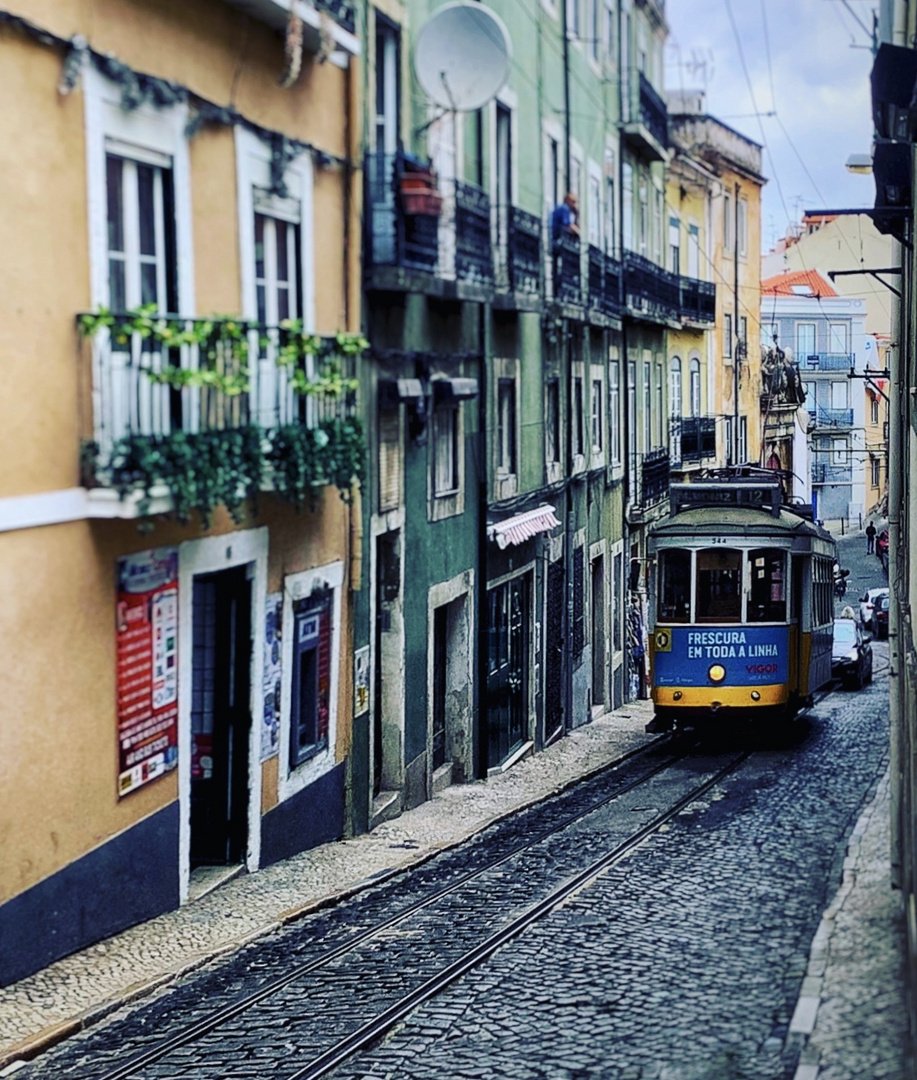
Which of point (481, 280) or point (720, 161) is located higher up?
point (720, 161)

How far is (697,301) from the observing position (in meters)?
35.7

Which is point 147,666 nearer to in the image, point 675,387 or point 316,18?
point 316,18

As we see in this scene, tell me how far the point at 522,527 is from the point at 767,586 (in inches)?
122

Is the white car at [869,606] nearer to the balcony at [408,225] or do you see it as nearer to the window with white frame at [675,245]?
the window with white frame at [675,245]

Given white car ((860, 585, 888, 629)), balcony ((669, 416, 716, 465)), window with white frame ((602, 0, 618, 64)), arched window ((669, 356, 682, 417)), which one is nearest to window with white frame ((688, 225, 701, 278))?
arched window ((669, 356, 682, 417))

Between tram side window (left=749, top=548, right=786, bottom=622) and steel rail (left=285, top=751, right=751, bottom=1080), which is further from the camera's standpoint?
tram side window (left=749, top=548, right=786, bottom=622)

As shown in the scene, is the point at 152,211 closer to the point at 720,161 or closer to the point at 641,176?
the point at 641,176

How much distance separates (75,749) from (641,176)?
23.7 metres

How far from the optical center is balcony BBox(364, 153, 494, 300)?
1512 cm

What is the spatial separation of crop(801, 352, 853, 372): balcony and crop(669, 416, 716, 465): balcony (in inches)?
1101

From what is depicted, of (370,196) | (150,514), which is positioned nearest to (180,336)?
(150,514)

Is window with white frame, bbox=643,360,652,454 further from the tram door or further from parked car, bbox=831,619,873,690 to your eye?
the tram door

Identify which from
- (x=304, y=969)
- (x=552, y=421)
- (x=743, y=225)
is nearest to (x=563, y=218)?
(x=552, y=421)

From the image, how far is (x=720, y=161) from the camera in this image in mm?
40469
